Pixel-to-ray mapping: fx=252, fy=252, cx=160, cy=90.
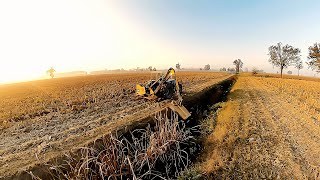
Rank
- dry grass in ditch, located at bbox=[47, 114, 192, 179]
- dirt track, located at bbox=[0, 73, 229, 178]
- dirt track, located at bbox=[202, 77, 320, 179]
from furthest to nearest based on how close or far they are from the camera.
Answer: dirt track, located at bbox=[0, 73, 229, 178] < dirt track, located at bbox=[202, 77, 320, 179] < dry grass in ditch, located at bbox=[47, 114, 192, 179]

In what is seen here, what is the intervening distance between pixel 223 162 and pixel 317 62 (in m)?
48.5

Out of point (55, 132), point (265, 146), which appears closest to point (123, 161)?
point (55, 132)

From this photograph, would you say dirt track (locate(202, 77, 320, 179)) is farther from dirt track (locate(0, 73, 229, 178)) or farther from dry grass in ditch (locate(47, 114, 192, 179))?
dirt track (locate(0, 73, 229, 178))

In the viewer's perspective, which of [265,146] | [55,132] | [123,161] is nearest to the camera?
[123,161]

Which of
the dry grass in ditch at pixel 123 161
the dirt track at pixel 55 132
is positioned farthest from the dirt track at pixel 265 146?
the dirt track at pixel 55 132

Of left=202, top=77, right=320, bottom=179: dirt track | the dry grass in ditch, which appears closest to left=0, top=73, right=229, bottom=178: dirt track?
the dry grass in ditch

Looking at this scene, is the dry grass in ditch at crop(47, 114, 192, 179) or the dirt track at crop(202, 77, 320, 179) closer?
the dry grass in ditch at crop(47, 114, 192, 179)

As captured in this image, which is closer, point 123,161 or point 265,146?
point 123,161

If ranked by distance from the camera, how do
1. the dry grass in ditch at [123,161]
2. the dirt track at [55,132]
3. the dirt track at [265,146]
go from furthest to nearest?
the dirt track at [55,132] → the dirt track at [265,146] → the dry grass in ditch at [123,161]

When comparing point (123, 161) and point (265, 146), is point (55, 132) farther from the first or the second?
point (265, 146)

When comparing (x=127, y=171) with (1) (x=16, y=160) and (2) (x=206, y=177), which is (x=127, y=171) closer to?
(2) (x=206, y=177)

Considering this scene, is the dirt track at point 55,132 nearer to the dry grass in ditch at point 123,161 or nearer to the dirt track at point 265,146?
the dry grass in ditch at point 123,161

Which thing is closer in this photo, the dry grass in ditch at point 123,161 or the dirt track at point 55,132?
the dry grass in ditch at point 123,161

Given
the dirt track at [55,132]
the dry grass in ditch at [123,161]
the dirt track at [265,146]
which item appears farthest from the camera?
the dirt track at [55,132]
